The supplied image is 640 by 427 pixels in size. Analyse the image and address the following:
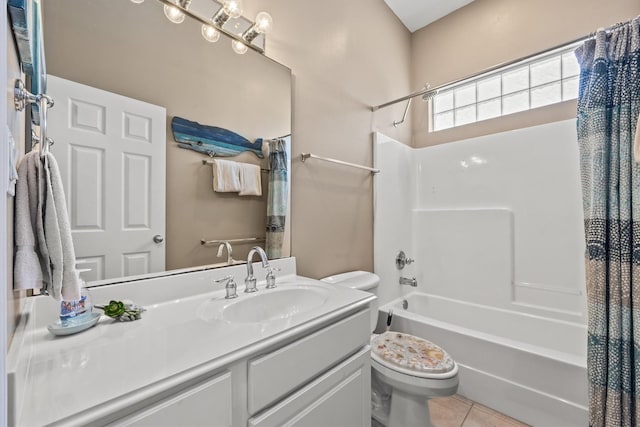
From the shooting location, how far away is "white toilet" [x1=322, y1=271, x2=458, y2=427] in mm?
1202

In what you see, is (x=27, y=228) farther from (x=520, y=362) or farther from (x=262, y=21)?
(x=520, y=362)

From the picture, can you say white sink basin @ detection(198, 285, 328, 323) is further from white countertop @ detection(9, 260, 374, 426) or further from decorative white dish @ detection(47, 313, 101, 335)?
decorative white dish @ detection(47, 313, 101, 335)

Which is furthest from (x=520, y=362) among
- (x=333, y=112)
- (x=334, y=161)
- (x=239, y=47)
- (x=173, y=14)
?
(x=173, y=14)

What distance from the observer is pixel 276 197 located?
148cm

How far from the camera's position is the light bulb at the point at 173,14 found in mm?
1128

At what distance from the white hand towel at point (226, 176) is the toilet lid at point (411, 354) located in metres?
1.07

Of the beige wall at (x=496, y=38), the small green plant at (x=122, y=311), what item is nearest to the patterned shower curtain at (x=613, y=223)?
the beige wall at (x=496, y=38)

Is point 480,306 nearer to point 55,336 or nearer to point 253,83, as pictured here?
point 253,83

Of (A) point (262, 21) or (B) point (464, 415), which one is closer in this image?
(A) point (262, 21)

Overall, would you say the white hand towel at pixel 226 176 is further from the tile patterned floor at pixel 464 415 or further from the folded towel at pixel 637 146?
the folded towel at pixel 637 146

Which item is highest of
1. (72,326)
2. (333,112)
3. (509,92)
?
(509,92)

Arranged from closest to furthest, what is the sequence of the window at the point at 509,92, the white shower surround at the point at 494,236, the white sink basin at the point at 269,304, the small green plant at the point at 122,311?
1. the small green plant at the point at 122,311
2. the white sink basin at the point at 269,304
3. the white shower surround at the point at 494,236
4. the window at the point at 509,92

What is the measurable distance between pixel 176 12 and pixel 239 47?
29 cm

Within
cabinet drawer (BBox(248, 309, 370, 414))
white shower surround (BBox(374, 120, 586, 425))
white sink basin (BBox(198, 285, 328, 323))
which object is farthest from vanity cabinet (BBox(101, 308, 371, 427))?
white shower surround (BBox(374, 120, 586, 425))
